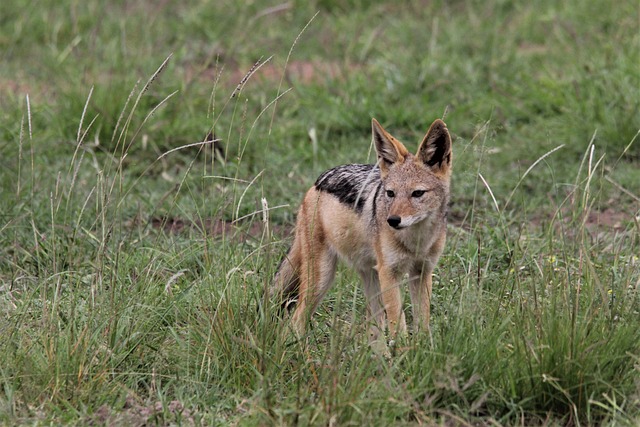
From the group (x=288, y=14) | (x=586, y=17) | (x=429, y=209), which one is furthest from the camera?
(x=288, y=14)

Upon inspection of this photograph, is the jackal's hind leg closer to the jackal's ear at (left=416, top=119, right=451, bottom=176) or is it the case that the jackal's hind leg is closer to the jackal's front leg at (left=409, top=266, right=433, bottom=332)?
the jackal's front leg at (left=409, top=266, right=433, bottom=332)

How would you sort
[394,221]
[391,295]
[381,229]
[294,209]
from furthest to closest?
[294,209]
[381,229]
[391,295]
[394,221]

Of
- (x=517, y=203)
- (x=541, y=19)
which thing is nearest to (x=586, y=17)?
(x=541, y=19)

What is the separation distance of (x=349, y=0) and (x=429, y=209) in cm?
675

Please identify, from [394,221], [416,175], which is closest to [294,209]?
[416,175]

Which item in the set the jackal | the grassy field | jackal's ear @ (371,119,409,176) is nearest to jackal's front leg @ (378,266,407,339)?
the jackal

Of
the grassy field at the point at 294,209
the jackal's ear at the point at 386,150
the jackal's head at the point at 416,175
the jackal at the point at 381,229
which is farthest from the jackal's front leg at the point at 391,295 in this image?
the jackal's ear at the point at 386,150

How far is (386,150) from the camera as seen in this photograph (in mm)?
5047

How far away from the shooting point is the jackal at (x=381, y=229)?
16.1 feet

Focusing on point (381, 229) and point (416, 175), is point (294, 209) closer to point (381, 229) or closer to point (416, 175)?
point (381, 229)

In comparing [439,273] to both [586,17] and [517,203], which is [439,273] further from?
[586,17]

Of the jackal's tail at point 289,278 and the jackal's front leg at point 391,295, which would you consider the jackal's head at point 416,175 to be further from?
the jackal's tail at point 289,278

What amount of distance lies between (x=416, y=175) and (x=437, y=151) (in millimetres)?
160

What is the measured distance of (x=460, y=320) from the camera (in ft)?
14.1
